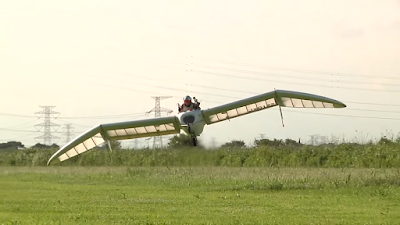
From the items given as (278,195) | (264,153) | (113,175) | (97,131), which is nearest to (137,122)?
(97,131)

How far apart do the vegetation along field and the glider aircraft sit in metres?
1.96

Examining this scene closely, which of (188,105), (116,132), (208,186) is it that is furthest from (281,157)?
(116,132)

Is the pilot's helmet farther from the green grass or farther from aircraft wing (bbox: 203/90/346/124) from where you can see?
the green grass

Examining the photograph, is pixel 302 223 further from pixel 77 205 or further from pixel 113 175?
pixel 113 175

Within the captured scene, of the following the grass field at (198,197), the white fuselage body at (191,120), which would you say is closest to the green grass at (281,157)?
the grass field at (198,197)

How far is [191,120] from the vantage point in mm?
26109

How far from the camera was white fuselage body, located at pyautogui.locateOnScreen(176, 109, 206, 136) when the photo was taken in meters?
26.1

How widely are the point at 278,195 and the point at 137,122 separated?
644 cm

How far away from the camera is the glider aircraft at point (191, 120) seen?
2570 cm

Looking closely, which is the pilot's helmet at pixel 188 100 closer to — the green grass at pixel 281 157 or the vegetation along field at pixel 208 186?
the vegetation along field at pixel 208 186

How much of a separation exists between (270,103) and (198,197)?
564 cm

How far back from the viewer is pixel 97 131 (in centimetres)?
2564

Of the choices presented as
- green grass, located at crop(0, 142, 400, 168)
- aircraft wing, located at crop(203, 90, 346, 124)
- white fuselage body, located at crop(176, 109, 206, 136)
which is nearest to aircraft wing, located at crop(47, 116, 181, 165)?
white fuselage body, located at crop(176, 109, 206, 136)

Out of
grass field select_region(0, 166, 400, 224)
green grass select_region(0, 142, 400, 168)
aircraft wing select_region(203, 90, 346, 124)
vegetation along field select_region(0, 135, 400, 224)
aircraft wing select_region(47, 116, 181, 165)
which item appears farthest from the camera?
green grass select_region(0, 142, 400, 168)
